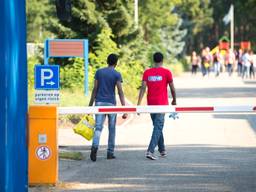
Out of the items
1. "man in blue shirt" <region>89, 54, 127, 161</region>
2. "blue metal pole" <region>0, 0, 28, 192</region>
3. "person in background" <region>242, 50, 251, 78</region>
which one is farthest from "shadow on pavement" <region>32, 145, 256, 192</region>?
"person in background" <region>242, 50, 251, 78</region>

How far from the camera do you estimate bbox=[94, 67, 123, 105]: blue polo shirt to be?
14.6 meters

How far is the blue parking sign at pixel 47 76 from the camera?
14188 millimetres

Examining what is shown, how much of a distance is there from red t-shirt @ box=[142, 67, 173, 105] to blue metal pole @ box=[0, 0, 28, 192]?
5687mm

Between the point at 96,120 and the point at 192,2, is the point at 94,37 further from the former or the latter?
the point at 192,2

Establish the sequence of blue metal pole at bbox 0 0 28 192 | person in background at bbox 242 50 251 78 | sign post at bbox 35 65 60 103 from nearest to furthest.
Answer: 1. blue metal pole at bbox 0 0 28 192
2. sign post at bbox 35 65 60 103
3. person in background at bbox 242 50 251 78

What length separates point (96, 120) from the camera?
14609 mm

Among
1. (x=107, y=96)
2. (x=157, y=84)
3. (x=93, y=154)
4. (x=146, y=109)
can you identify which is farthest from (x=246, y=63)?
(x=146, y=109)

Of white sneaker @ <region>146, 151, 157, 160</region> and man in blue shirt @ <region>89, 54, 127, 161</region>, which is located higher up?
man in blue shirt @ <region>89, 54, 127, 161</region>

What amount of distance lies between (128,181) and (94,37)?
19898 mm

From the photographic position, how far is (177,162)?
13992mm

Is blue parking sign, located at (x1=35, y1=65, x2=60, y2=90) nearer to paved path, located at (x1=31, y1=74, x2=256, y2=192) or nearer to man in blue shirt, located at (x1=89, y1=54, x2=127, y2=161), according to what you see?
man in blue shirt, located at (x1=89, y1=54, x2=127, y2=161)

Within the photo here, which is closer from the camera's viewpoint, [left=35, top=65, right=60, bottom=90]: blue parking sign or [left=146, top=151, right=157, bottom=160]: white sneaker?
[left=35, top=65, right=60, bottom=90]: blue parking sign

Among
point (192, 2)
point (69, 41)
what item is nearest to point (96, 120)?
point (69, 41)

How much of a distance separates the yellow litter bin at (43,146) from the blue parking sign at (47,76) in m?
2.67
